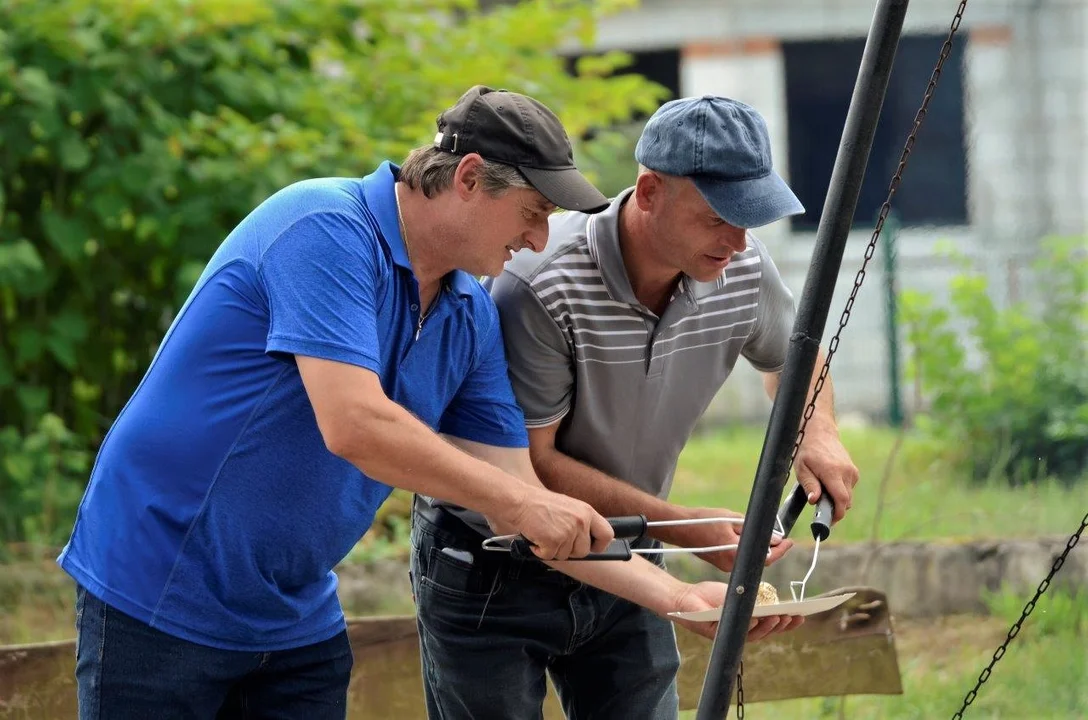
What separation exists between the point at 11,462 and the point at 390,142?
188 centimetres

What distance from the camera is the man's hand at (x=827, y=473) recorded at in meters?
2.98

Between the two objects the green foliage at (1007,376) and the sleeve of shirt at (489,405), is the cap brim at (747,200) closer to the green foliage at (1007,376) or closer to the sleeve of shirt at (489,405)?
the sleeve of shirt at (489,405)

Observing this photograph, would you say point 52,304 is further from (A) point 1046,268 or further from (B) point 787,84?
(B) point 787,84

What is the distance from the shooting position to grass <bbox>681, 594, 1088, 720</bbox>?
15.0 feet

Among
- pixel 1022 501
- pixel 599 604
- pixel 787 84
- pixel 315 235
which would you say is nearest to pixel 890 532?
pixel 1022 501

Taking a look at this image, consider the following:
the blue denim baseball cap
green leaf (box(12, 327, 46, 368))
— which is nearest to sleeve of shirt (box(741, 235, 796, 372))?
the blue denim baseball cap

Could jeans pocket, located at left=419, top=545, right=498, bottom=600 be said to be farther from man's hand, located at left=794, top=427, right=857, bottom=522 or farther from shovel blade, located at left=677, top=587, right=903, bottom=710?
shovel blade, located at left=677, top=587, right=903, bottom=710

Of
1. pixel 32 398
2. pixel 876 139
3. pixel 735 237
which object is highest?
pixel 735 237

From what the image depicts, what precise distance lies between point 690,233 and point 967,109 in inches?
318

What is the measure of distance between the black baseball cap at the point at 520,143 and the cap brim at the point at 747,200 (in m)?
0.27

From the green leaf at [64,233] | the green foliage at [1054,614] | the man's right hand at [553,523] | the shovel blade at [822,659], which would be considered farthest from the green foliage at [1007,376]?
the man's right hand at [553,523]

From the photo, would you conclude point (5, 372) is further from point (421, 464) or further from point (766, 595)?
point (421, 464)

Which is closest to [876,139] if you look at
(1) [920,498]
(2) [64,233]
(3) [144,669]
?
(1) [920,498]

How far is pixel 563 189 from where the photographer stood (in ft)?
7.98
